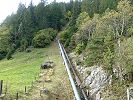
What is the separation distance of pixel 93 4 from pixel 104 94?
7139 cm

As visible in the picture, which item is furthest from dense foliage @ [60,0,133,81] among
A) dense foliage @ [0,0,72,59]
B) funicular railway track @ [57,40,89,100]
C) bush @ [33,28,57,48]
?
dense foliage @ [0,0,72,59]

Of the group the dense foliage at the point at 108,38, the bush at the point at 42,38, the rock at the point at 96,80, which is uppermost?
the dense foliage at the point at 108,38

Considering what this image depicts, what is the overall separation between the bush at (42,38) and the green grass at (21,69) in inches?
248

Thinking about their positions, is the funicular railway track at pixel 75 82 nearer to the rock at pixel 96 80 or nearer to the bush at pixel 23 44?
the rock at pixel 96 80

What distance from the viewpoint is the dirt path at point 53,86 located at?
55.9 m

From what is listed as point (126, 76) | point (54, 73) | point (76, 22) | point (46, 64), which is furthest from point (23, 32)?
point (126, 76)

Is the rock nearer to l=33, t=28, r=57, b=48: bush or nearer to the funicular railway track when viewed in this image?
the funicular railway track

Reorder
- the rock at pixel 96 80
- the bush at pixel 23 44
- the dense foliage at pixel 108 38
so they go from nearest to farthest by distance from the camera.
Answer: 1. the dense foliage at pixel 108 38
2. the rock at pixel 96 80
3. the bush at pixel 23 44

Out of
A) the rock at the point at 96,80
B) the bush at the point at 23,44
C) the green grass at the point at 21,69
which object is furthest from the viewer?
the bush at the point at 23,44

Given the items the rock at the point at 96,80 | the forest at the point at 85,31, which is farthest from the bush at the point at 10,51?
the rock at the point at 96,80

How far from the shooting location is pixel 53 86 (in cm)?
6338

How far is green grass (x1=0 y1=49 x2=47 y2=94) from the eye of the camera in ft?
213

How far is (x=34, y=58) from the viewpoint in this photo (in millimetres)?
106375

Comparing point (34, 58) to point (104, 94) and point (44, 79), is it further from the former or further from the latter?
point (104, 94)
